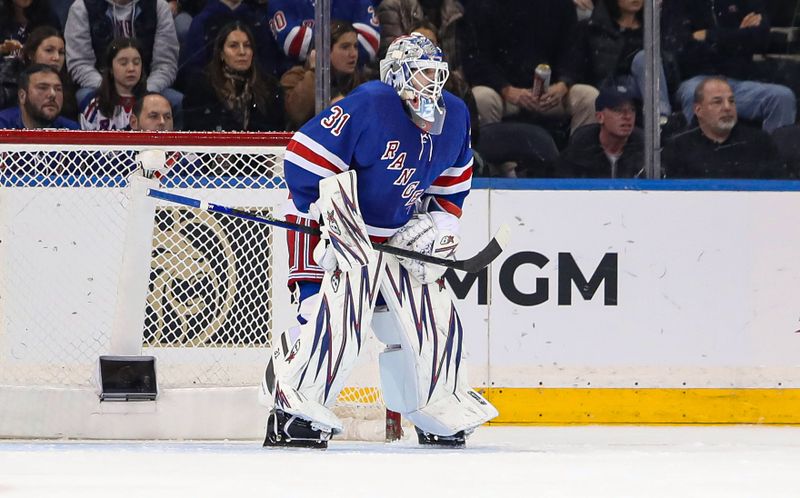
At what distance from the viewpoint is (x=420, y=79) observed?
3.92 metres

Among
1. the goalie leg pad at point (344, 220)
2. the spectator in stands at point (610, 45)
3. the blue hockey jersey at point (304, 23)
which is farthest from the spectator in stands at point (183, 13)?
the goalie leg pad at point (344, 220)

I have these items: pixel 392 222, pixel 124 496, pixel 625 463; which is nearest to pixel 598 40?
pixel 392 222

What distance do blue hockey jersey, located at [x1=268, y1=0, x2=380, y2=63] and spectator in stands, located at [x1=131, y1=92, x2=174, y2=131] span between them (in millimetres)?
507

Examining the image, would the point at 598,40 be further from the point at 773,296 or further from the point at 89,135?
the point at 89,135

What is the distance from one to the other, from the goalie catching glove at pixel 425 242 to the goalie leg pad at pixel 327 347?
121mm

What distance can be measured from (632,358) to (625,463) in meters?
2.11

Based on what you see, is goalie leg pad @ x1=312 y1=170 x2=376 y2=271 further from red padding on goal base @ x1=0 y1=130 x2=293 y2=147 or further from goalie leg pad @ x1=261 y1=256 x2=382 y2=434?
red padding on goal base @ x1=0 y1=130 x2=293 y2=147

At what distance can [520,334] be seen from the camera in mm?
5250

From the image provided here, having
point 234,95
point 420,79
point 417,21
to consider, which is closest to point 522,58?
point 417,21

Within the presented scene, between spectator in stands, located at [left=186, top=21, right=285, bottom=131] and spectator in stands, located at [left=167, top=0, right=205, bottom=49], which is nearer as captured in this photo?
spectator in stands, located at [left=186, top=21, right=285, bottom=131]

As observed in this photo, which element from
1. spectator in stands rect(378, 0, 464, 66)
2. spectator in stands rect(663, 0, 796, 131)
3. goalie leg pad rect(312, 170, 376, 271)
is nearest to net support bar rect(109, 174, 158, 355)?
goalie leg pad rect(312, 170, 376, 271)

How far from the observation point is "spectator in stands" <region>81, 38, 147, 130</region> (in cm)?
545

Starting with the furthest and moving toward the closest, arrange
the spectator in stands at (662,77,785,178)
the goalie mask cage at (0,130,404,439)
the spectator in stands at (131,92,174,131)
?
the spectator in stands at (662,77,785,178) → the spectator in stands at (131,92,174,131) → the goalie mask cage at (0,130,404,439)

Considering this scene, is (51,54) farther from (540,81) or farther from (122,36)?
(540,81)
